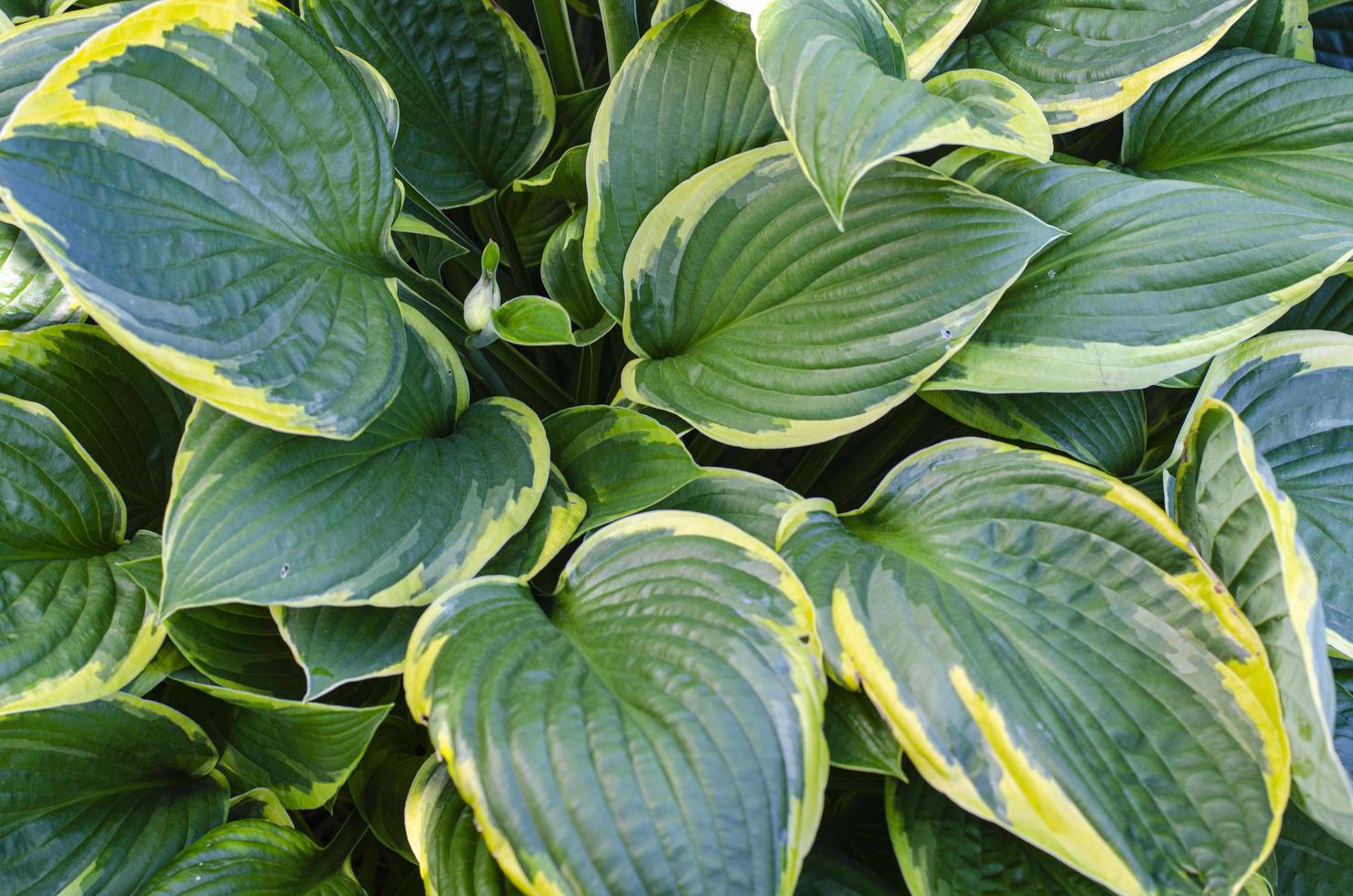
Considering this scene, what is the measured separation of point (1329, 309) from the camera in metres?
1.00

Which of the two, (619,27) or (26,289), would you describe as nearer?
(26,289)

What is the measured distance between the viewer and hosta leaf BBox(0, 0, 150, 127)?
0.80 metres

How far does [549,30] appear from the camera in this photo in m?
1.05

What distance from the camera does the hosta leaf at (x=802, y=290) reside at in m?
0.73

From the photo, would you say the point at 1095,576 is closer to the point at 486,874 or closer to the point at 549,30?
the point at 486,874

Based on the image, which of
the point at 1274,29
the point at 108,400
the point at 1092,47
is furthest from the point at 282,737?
the point at 1274,29

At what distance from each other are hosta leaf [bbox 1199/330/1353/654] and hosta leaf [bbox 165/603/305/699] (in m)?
0.77

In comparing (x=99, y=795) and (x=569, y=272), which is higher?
(x=569, y=272)

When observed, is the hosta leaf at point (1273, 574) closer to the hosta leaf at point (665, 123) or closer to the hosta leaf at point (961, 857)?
the hosta leaf at point (961, 857)

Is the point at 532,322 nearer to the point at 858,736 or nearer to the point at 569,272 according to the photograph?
the point at 569,272

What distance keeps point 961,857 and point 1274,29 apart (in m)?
0.89

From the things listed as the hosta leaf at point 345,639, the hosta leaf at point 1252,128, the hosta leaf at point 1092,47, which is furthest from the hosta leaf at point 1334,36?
the hosta leaf at point 345,639

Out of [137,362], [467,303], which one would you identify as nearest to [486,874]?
[467,303]

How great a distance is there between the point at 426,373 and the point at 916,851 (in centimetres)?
51
